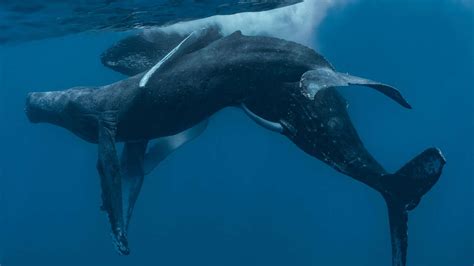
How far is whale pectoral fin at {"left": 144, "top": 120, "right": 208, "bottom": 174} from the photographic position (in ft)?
38.4

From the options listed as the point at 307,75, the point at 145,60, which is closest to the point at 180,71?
the point at 307,75

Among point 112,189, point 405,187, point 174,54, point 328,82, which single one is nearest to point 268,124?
point 328,82

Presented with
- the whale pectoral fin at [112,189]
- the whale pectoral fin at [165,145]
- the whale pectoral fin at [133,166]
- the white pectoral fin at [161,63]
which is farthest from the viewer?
the whale pectoral fin at [165,145]

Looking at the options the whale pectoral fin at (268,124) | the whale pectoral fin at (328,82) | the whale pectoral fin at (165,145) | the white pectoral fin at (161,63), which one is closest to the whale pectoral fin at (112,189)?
the white pectoral fin at (161,63)

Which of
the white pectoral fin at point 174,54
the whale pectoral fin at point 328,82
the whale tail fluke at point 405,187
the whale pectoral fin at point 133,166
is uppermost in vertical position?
the whale pectoral fin at point 328,82

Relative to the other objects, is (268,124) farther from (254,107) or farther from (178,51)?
(178,51)

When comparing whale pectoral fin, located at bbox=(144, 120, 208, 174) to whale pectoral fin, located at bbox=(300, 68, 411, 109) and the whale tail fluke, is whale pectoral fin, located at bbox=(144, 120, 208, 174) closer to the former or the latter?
whale pectoral fin, located at bbox=(300, 68, 411, 109)

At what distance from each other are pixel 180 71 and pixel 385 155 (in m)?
27.8

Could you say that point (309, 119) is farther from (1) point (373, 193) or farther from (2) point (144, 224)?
(1) point (373, 193)

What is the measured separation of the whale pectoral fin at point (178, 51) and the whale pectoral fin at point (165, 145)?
2.02 m

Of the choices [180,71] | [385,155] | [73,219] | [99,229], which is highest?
[180,71]

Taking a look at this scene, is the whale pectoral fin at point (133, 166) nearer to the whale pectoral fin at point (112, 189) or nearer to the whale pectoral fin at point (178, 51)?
the whale pectoral fin at point (112, 189)

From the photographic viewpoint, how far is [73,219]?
133 feet

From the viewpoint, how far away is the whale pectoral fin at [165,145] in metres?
11.7
